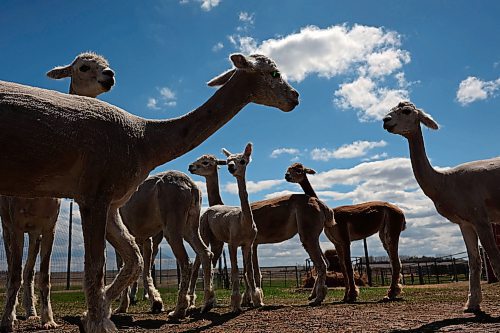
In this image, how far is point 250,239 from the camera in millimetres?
10633

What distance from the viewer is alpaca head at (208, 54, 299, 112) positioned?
19.7 feet

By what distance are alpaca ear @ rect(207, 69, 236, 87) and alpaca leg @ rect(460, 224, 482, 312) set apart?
4.93 m

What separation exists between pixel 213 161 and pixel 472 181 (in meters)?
7.65

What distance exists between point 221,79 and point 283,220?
22.9 feet

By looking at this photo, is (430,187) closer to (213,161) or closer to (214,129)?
(214,129)

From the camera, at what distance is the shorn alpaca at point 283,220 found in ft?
39.1

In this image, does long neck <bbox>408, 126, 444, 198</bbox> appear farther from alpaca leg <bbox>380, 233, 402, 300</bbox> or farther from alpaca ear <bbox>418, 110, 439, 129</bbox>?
alpaca leg <bbox>380, 233, 402, 300</bbox>

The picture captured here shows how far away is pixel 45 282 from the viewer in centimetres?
725

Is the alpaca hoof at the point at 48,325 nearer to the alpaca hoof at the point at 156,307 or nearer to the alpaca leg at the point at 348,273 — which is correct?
the alpaca hoof at the point at 156,307

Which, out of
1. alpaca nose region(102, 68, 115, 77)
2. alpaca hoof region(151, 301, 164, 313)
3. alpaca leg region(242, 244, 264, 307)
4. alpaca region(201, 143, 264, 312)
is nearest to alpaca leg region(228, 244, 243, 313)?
alpaca region(201, 143, 264, 312)

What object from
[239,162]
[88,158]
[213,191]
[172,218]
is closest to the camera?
[88,158]

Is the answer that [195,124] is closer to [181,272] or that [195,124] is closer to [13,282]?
[181,272]

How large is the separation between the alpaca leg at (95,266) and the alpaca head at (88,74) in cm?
368

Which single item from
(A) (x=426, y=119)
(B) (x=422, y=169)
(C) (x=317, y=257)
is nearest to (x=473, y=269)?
(B) (x=422, y=169)
